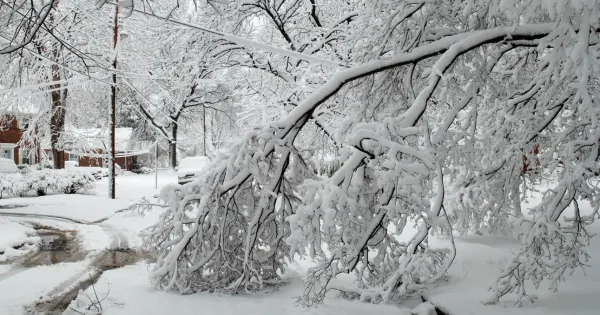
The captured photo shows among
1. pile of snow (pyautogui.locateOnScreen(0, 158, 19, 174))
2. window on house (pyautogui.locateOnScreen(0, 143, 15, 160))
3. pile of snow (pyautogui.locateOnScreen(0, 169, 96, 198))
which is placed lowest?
pile of snow (pyautogui.locateOnScreen(0, 169, 96, 198))

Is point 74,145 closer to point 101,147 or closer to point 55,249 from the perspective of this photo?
point 101,147

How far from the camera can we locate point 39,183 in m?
18.1

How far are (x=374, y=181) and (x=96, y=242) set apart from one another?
8124mm

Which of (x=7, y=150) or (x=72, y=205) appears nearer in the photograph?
(x=72, y=205)

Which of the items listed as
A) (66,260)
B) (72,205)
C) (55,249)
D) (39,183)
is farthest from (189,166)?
(66,260)

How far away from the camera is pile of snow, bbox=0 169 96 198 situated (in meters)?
17.9

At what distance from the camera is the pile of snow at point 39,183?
17922mm

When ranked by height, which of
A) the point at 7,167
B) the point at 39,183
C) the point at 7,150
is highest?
the point at 7,150

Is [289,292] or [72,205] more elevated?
[72,205]

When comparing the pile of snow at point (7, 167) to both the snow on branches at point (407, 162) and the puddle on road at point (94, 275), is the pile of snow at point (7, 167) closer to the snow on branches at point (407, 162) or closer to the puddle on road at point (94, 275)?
the puddle on road at point (94, 275)

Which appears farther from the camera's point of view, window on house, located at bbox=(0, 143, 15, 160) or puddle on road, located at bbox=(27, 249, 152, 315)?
window on house, located at bbox=(0, 143, 15, 160)

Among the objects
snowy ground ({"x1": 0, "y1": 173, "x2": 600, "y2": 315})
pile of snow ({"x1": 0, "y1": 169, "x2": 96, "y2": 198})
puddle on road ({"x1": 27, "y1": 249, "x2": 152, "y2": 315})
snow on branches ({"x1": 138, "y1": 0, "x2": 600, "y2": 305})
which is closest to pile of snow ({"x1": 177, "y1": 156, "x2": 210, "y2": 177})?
pile of snow ({"x1": 0, "y1": 169, "x2": 96, "y2": 198})

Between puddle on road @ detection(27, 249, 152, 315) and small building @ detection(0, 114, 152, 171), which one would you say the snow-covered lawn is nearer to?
small building @ detection(0, 114, 152, 171)

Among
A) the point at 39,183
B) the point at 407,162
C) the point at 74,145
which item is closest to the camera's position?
the point at 407,162
